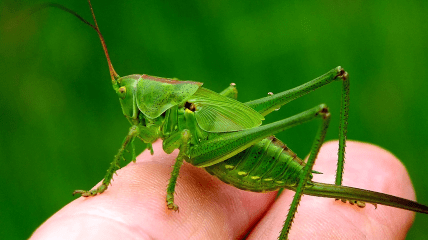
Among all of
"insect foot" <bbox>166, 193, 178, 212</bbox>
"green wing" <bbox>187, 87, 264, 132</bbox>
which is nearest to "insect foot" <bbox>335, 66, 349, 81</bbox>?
"green wing" <bbox>187, 87, 264, 132</bbox>

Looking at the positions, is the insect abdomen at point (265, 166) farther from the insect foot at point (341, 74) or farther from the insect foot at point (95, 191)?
the insect foot at point (95, 191)

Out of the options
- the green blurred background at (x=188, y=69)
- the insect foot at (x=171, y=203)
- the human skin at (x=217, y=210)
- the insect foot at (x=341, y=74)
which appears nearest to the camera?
the human skin at (x=217, y=210)

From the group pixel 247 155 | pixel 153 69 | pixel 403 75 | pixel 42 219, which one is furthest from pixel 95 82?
pixel 403 75

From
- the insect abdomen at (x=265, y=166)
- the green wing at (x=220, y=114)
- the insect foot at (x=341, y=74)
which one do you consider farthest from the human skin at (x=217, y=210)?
the insect foot at (x=341, y=74)

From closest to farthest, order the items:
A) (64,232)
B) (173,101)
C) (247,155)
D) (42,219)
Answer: (64,232)
(247,155)
(173,101)
(42,219)

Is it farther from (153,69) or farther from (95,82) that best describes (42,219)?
(153,69)

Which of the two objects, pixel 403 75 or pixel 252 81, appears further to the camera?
pixel 252 81
